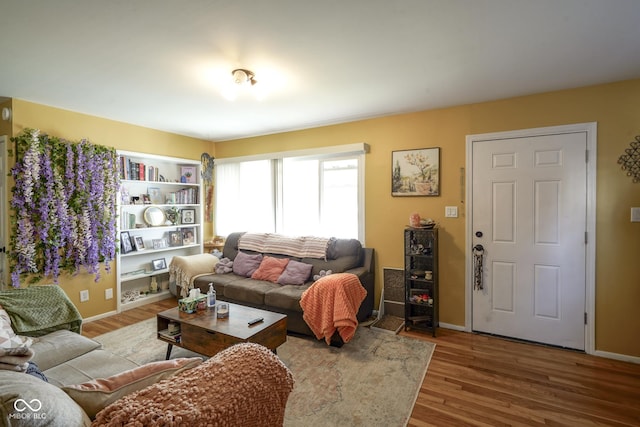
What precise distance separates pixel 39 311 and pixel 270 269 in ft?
7.11

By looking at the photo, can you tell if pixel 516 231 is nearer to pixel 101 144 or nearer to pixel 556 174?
pixel 556 174

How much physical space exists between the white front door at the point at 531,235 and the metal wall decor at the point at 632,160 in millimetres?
279

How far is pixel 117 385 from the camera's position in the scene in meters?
1.19

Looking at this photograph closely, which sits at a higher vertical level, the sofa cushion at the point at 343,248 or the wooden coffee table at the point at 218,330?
the sofa cushion at the point at 343,248

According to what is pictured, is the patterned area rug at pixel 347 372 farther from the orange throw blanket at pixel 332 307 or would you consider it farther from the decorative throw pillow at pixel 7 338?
the decorative throw pillow at pixel 7 338

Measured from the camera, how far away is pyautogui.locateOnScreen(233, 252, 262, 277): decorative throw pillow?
157 inches

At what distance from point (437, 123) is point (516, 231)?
144 cm

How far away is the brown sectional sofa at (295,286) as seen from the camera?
319 cm

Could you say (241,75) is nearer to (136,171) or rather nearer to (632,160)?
(136,171)

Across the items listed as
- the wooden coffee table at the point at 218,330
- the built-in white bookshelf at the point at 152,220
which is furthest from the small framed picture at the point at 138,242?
the wooden coffee table at the point at 218,330

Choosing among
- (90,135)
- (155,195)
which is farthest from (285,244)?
(90,135)

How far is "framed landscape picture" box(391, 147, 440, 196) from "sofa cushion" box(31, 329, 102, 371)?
3.24 m

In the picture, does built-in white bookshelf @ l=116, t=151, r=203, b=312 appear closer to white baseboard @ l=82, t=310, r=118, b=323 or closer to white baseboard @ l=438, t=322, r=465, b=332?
white baseboard @ l=82, t=310, r=118, b=323

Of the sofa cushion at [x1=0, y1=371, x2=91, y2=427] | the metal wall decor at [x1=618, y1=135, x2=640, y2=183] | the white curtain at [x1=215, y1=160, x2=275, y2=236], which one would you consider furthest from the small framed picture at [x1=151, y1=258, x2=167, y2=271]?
the metal wall decor at [x1=618, y1=135, x2=640, y2=183]
